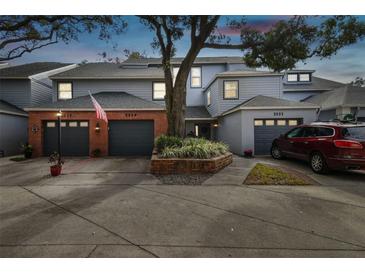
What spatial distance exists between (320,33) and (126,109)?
10.9 m

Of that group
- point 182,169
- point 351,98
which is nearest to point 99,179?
point 182,169

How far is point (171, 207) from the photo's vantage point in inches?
194

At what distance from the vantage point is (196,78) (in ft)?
68.0

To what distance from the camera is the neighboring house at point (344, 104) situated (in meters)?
16.9

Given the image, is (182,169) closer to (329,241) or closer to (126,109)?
(329,241)

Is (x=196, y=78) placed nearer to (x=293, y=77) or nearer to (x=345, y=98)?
(x=293, y=77)

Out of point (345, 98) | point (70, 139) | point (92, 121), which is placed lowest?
point (70, 139)

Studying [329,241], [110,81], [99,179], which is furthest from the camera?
[110,81]

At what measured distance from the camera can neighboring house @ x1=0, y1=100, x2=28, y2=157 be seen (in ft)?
47.6

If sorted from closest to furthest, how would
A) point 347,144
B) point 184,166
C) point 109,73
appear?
point 347,144 < point 184,166 < point 109,73

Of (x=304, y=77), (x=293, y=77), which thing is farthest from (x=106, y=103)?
(x=304, y=77)

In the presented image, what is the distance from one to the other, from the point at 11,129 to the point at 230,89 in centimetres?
1594

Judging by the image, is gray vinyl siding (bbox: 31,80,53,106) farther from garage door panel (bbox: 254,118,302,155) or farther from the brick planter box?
garage door panel (bbox: 254,118,302,155)

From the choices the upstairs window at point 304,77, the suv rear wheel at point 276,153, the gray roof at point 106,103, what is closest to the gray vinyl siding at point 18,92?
the gray roof at point 106,103
